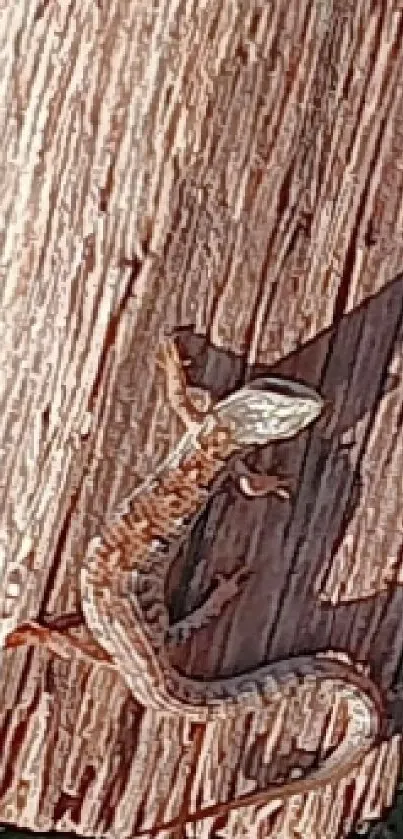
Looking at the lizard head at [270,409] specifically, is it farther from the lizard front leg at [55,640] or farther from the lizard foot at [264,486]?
the lizard front leg at [55,640]

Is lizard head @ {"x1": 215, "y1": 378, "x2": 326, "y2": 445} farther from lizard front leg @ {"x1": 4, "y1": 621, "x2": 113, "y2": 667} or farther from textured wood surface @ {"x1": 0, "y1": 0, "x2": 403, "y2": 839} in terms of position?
lizard front leg @ {"x1": 4, "y1": 621, "x2": 113, "y2": 667}

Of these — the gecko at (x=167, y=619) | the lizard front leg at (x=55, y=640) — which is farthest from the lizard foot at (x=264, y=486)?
the lizard front leg at (x=55, y=640)

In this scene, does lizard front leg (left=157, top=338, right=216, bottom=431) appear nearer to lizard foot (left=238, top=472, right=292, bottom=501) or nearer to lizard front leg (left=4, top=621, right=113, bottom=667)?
lizard foot (left=238, top=472, right=292, bottom=501)

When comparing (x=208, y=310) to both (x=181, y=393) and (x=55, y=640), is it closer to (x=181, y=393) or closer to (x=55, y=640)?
(x=181, y=393)

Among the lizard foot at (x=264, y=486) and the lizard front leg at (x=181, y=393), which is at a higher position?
the lizard front leg at (x=181, y=393)

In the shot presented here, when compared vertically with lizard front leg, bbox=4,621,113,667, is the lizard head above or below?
above

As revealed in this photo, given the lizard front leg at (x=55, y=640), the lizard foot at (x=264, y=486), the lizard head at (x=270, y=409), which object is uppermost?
the lizard head at (x=270, y=409)

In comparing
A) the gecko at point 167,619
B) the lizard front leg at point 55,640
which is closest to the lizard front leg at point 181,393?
the gecko at point 167,619

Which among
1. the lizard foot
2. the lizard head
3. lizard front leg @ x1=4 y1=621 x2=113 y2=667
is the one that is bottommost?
lizard front leg @ x1=4 y1=621 x2=113 y2=667

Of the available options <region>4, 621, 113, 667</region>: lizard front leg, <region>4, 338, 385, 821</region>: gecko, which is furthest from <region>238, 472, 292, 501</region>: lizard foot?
<region>4, 621, 113, 667</region>: lizard front leg
